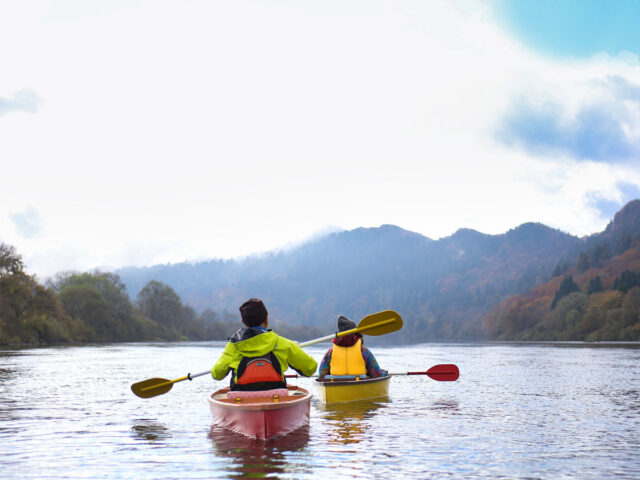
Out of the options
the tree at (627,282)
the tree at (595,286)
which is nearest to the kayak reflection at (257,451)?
the tree at (627,282)

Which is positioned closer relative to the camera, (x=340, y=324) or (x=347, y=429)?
(x=347, y=429)

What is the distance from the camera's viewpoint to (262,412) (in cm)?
1039

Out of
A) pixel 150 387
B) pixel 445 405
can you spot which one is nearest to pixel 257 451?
pixel 150 387

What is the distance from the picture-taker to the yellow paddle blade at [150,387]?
1510 centimetres

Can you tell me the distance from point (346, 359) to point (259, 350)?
6.28 meters

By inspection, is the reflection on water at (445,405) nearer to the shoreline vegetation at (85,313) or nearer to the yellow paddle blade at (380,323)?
the yellow paddle blade at (380,323)

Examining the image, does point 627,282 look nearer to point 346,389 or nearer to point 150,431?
point 346,389

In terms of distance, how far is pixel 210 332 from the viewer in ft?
530

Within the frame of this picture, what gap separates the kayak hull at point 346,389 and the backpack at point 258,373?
517cm

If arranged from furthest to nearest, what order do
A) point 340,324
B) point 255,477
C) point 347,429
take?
1. point 340,324
2. point 347,429
3. point 255,477

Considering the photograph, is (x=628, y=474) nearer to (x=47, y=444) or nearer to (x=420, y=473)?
(x=420, y=473)

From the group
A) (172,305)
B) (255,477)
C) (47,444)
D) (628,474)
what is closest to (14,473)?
(47,444)

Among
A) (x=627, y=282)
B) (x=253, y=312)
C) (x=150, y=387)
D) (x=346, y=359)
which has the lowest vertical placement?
(x=150, y=387)

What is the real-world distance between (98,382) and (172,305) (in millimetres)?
118920
